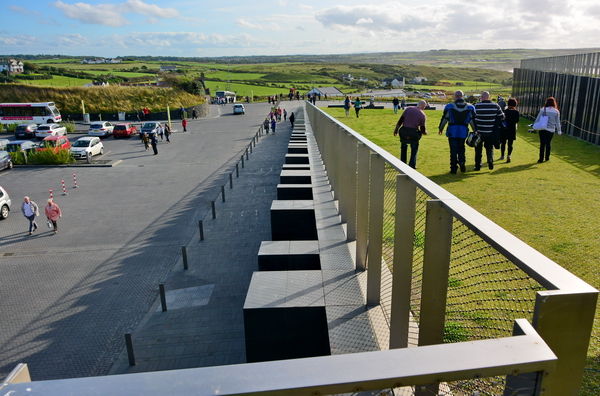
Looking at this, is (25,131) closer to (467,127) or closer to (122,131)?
(122,131)

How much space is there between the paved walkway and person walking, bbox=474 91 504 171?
6269 mm

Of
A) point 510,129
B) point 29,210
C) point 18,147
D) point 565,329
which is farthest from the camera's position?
point 18,147

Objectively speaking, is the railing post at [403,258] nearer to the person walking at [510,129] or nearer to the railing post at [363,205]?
the railing post at [363,205]

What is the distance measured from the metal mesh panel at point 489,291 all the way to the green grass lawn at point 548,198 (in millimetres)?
862

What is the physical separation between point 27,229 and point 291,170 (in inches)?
412

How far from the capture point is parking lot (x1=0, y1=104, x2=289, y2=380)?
28.5 ft

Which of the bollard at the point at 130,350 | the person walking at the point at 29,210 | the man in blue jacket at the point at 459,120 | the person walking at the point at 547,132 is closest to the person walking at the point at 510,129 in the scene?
the person walking at the point at 547,132

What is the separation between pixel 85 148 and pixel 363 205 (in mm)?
29994

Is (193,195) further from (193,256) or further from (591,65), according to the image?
(591,65)

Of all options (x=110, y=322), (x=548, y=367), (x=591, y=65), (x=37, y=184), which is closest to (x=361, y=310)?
(x=548, y=367)

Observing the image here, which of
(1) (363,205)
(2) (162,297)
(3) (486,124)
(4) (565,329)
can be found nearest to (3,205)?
(2) (162,297)

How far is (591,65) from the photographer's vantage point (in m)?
20.8

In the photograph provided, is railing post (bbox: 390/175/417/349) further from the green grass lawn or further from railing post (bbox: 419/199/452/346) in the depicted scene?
the green grass lawn

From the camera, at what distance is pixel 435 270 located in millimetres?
2709
